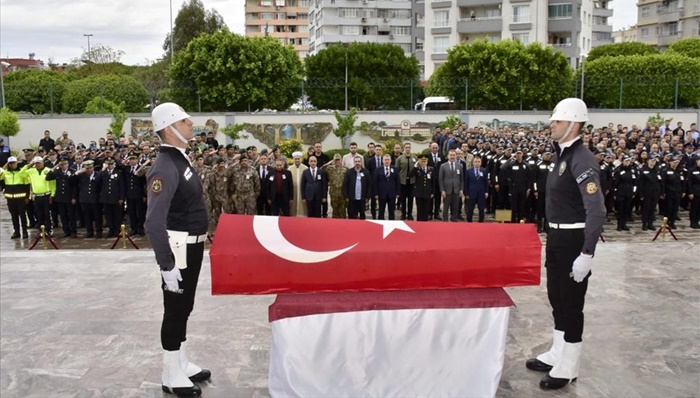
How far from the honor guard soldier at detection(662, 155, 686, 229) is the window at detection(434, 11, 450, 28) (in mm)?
50265

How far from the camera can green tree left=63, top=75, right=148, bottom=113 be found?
110ft

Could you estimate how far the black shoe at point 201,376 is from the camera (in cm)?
495

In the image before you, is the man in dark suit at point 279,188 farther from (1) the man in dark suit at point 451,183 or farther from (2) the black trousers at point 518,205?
(2) the black trousers at point 518,205

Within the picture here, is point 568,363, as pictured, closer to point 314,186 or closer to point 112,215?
point 314,186

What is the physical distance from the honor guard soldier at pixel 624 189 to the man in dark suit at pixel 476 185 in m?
2.92

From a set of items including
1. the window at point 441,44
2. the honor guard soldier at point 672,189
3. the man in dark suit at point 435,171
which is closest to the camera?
the honor guard soldier at point 672,189

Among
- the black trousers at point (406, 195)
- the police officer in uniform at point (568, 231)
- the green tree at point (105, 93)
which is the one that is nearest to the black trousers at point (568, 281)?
the police officer in uniform at point (568, 231)

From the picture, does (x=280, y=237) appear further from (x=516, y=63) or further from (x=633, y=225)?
(x=516, y=63)

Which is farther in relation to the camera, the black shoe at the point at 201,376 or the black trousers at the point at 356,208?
the black trousers at the point at 356,208

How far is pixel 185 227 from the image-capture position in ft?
15.3

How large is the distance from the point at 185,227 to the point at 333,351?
1404 mm

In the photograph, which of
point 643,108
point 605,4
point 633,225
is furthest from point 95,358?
point 605,4

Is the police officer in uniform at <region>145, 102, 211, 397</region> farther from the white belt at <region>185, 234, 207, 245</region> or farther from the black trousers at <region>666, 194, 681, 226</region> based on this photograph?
the black trousers at <region>666, 194, 681, 226</region>

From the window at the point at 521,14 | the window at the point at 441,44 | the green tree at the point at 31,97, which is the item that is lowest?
the green tree at the point at 31,97
